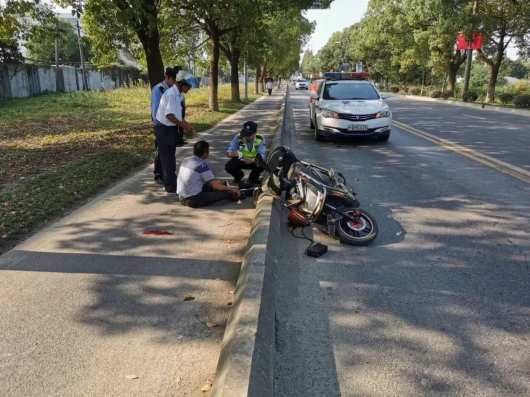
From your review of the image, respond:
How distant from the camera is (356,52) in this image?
200 ft

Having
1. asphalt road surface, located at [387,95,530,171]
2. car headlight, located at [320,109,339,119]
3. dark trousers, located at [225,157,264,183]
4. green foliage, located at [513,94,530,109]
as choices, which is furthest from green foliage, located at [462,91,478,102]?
dark trousers, located at [225,157,264,183]

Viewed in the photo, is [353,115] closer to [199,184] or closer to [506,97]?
[199,184]

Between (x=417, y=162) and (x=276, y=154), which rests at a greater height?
(x=276, y=154)

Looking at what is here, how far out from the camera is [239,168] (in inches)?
274

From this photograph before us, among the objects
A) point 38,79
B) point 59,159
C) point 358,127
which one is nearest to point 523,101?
point 358,127

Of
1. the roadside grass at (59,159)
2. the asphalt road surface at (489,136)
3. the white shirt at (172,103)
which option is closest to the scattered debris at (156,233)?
the roadside grass at (59,159)

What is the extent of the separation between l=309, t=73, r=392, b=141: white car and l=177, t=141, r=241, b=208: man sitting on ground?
18.5 ft

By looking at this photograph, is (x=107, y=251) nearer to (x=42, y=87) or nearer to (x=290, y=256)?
(x=290, y=256)

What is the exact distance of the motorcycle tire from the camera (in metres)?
4.59

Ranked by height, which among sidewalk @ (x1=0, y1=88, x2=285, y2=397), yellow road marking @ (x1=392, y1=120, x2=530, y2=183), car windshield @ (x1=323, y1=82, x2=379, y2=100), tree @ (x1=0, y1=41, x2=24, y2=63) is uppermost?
tree @ (x1=0, y1=41, x2=24, y2=63)

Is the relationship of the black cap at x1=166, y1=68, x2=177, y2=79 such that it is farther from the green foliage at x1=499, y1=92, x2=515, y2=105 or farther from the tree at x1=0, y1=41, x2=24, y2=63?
the tree at x1=0, y1=41, x2=24, y2=63

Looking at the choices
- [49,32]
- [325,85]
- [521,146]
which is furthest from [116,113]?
[521,146]

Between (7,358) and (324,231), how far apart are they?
11.1 ft

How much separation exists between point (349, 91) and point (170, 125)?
7.16 m
